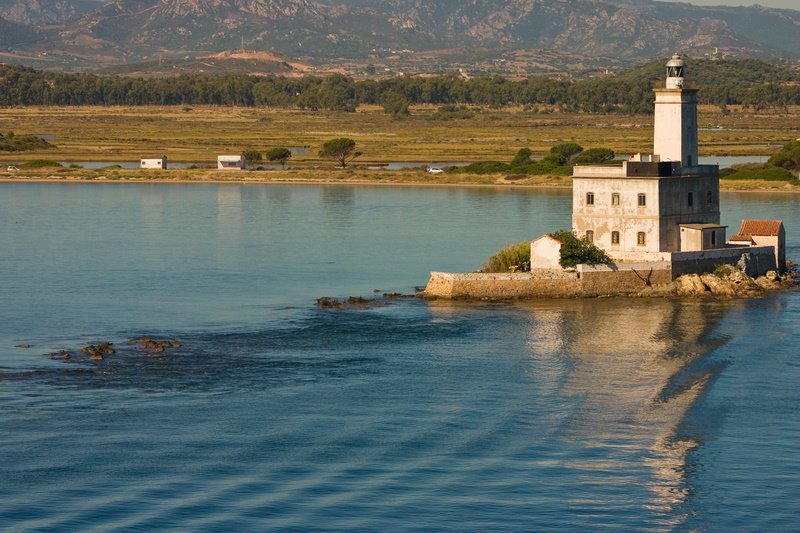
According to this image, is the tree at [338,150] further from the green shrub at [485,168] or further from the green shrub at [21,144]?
the green shrub at [21,144]

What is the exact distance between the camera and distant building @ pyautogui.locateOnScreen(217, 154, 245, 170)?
111 metres

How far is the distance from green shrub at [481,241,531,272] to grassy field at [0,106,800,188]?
46.6 meters

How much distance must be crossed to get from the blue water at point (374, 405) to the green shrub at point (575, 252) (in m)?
2.52

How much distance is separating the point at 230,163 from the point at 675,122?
6145cm

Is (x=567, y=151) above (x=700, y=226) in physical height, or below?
above

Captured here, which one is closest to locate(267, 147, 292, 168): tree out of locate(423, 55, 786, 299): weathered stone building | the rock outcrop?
locate(423, 55, 786, 299): weathered stone building

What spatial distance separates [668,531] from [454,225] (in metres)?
48.8

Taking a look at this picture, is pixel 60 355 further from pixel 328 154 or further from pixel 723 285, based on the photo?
pixel 328 154

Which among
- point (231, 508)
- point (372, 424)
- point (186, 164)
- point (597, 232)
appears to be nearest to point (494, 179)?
point (186, 164)

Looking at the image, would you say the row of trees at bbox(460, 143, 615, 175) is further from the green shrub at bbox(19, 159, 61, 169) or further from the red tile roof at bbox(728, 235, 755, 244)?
the red tile roof at bbox(728, 235, 755, 244)

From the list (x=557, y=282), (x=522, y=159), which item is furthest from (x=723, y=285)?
(x=522, y=159)

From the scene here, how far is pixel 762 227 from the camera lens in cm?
5556

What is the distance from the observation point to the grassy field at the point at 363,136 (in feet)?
356

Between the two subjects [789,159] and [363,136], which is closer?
[789,159]
